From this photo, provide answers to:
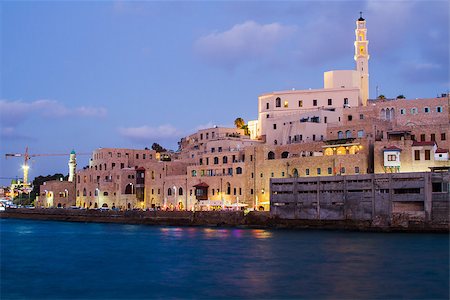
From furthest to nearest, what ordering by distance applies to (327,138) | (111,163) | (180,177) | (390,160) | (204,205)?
1. (111,163)
2. (180,177)
3. (204,205)
4. (327,138)
5. (390,160)

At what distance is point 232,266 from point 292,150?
36.8m

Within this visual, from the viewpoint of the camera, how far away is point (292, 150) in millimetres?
77812

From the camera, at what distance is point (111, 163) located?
103 m

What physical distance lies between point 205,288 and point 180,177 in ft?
173

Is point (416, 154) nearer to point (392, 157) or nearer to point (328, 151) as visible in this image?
point (392, 157)

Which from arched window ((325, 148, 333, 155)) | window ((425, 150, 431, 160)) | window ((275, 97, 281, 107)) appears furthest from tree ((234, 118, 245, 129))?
window ((425, 150, 431, 160))

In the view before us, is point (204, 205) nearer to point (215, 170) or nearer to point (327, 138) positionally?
point (215, 170)

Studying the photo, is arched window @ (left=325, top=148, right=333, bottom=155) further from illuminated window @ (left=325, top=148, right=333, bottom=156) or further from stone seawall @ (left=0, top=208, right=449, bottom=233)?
stone seawall @ (left=0, top=208, right=449, bottom=233)

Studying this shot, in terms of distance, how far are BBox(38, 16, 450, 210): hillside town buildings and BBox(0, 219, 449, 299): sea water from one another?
10.9m

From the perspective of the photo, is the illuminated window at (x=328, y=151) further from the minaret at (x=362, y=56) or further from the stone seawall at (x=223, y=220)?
the minaret at (x=362, y=56)

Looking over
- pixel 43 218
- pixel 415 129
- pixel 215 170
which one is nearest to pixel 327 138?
pixel 415 129

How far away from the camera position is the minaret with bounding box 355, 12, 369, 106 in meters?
88.1

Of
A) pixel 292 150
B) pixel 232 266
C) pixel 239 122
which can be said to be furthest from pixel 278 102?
pixel 232 266

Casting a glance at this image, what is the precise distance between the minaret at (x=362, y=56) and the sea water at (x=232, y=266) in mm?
31148
